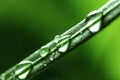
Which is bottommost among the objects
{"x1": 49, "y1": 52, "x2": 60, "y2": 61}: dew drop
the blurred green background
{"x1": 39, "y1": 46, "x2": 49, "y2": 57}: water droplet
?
{"x1": 49, "y1": 52, "x2": 60, "y2": 61}: dew drop

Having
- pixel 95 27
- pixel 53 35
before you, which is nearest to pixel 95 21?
pixel 95 27

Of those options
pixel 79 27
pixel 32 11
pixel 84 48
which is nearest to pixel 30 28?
pixel 32 11

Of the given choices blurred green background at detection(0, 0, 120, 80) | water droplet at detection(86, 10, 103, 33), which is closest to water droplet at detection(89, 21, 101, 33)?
water droplet at detection(86, 10, 103, 33)

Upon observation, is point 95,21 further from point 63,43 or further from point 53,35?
point 53,35

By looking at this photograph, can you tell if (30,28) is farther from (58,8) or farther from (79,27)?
(79,27)

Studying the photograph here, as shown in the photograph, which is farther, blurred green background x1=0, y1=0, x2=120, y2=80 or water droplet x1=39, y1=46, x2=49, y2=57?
blurred green background x1=0, y1=0, x2=120, y2=80

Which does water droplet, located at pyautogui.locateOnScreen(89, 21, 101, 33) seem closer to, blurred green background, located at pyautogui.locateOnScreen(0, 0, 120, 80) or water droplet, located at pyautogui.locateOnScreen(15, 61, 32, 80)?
water droplet, located at pyautogui.locateOnScreen(15, 61, 32, 80)
